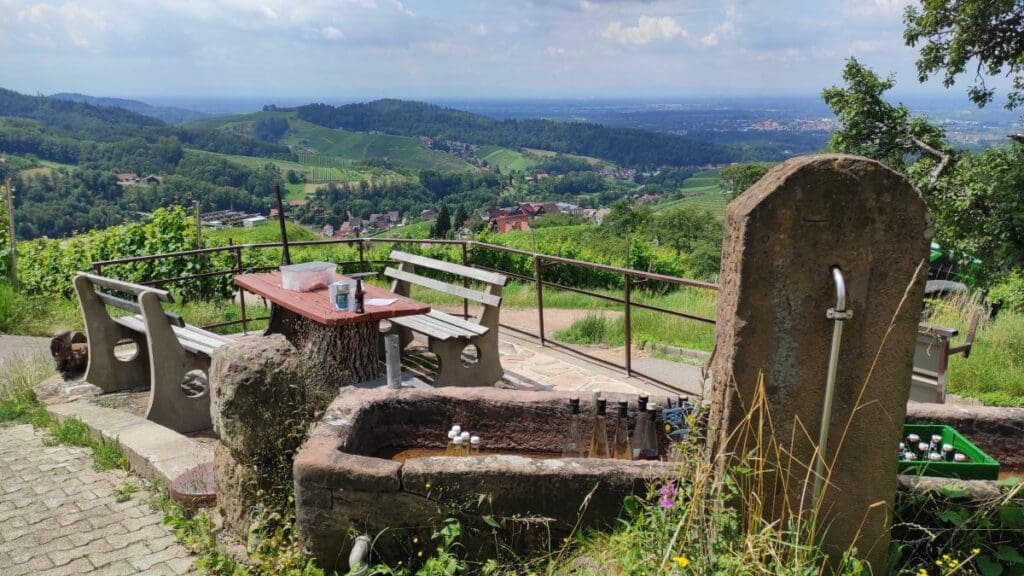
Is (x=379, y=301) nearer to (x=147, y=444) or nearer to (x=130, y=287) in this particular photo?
(x=130, y=287)

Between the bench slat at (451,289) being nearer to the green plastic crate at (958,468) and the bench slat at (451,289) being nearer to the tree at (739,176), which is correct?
the green plastic crate at (958,468)

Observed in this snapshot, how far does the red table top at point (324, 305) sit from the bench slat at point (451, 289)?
A: 0.38 meters

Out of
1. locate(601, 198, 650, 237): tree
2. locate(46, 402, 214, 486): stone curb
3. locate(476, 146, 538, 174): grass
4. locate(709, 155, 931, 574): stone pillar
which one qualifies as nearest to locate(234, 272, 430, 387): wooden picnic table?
locate(46, 402, 214, 486): stone curb

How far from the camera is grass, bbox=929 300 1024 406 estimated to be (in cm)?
633

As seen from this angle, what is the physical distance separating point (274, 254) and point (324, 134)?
133 metres

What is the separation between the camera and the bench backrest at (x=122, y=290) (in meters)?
5.00

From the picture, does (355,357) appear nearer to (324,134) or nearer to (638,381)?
(638,381)

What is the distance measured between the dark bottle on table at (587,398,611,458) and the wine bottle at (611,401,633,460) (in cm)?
5

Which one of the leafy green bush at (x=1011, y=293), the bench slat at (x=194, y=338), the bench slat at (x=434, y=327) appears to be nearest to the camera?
the bench slat at (x=194, y=338)

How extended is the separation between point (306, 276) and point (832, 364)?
4563mm

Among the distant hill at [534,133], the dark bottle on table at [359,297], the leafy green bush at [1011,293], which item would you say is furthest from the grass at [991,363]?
the distant hill at [534,133]

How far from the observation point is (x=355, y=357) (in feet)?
17.8

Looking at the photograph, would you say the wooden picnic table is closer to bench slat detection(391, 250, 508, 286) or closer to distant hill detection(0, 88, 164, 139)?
A: bench slat detection(391, 250, 508, 286)

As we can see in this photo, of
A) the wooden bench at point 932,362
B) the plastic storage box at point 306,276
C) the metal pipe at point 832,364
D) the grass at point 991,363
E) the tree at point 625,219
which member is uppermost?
the metal pipe at point 832,364
